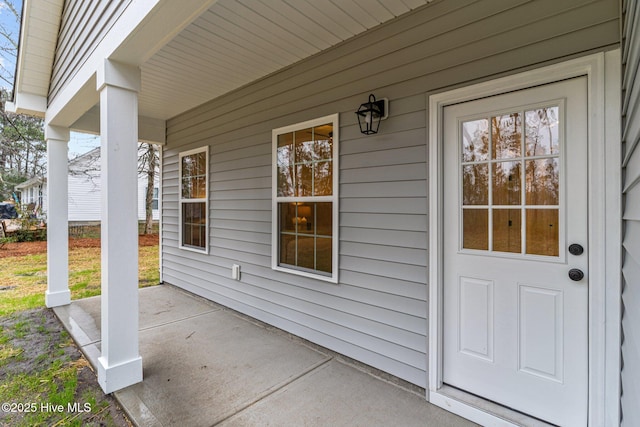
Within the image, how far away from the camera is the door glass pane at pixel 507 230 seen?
1851mm

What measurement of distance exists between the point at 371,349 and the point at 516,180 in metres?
1.69

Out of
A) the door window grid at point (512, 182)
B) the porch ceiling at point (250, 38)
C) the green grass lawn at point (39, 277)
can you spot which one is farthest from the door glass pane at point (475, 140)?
the green grass lawn at point (39, 277)

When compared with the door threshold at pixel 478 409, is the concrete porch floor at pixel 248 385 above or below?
below

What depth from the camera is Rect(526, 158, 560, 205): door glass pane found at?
1726mm

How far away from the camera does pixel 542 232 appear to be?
5.82ft

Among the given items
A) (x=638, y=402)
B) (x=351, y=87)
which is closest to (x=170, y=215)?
(x=351, y=87)

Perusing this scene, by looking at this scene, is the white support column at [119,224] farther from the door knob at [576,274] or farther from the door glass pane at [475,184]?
the door knob at [576,274]

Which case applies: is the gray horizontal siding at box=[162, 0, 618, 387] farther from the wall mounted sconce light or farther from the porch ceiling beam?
the porch ceiling beam

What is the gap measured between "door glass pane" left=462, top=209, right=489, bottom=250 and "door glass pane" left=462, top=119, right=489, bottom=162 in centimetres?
36

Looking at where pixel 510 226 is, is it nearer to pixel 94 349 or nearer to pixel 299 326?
pixel 299 326

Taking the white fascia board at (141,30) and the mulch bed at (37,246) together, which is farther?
the mulch bed at (37,246)

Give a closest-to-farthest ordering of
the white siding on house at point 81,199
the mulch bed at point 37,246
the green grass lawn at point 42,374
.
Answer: the green grass lawn at point 42,374 → the mulch bed at point 37,246 → the white siding on house at point 81,199

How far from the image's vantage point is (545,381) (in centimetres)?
176

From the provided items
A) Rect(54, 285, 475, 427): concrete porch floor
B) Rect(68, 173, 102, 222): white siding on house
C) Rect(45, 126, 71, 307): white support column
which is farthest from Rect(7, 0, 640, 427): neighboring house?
Rect(68, 173, 102, 222): white siding on house
